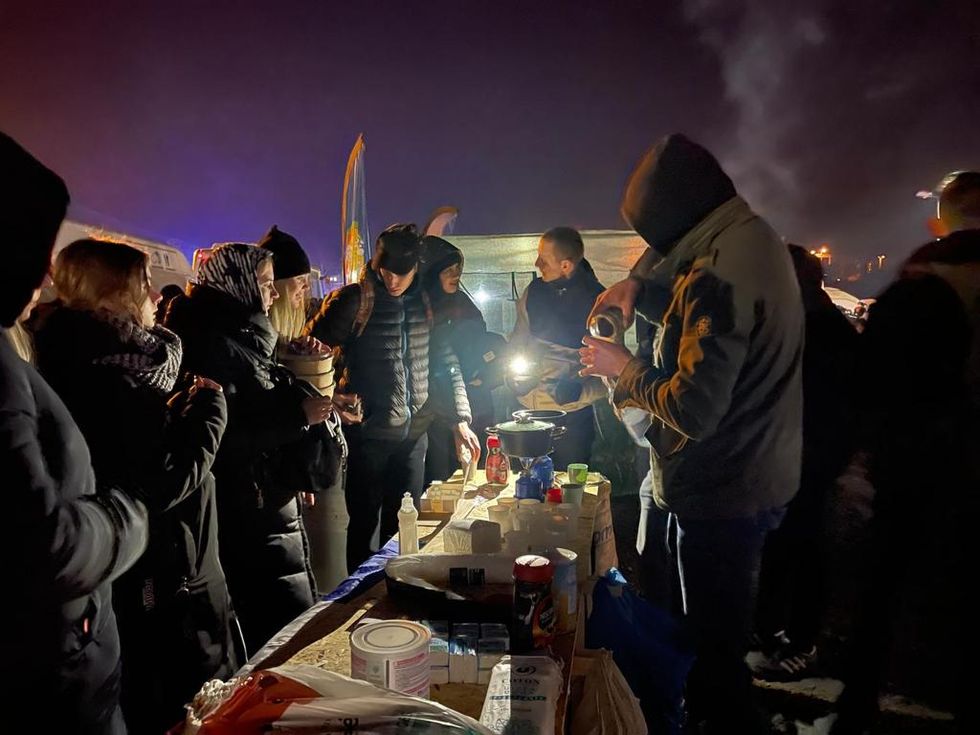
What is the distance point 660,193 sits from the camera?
2344 millimetres

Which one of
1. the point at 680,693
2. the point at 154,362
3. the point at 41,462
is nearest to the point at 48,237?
the point at 41,462

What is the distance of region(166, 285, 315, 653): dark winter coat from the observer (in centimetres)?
271

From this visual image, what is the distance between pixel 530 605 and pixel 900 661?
9.17ft

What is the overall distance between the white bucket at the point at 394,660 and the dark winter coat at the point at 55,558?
651 millimetres

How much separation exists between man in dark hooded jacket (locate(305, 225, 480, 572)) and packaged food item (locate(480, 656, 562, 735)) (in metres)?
2.48

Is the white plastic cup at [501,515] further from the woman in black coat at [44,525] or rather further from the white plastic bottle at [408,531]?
the woman in black coat at [44,525]

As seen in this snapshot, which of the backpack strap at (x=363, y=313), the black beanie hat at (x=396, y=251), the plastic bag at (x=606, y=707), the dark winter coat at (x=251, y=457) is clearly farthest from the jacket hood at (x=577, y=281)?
the plastic bag at (x=606, y=707)

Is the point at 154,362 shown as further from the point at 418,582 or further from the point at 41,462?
the point at 418,582

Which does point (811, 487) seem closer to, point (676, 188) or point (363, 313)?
point (676, 188)

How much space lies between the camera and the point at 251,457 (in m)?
2.75

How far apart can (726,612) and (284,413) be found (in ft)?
6.51

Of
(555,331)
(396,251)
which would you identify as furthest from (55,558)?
(555,331)

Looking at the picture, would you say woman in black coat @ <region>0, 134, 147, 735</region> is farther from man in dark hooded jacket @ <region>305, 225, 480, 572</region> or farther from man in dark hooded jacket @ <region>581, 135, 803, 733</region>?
man in dark hooded jacket @ <region>305, 225, 480, 572</region>

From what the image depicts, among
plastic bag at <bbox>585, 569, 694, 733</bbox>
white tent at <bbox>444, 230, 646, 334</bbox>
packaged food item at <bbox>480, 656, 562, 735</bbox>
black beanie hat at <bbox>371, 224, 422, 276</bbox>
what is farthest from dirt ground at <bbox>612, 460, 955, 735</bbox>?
white tent at <bbox>444, 230, 646, 334</bbox>
